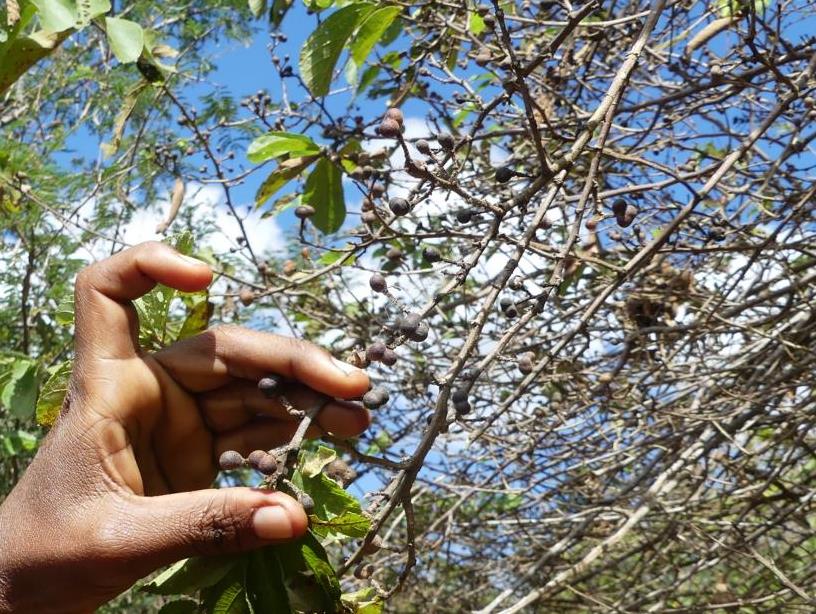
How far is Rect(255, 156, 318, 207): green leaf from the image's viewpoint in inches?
106

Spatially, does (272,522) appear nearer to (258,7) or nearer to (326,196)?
(326,196)

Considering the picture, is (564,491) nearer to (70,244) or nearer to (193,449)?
(193,449)

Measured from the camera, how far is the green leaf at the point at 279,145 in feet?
8.18

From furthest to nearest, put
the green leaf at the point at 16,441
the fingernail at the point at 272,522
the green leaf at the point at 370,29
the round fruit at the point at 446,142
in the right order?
the green leaf at the point at 16,441
the green leaf at the point at 370,29
the round fruit at the point at 446,142
the fingernail at the point at 272,522

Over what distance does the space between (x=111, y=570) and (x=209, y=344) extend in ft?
1.66

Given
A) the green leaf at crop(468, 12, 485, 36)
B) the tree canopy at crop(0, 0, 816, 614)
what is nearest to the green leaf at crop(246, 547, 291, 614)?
the tree canopy at crop(0, 0, 816, 614)

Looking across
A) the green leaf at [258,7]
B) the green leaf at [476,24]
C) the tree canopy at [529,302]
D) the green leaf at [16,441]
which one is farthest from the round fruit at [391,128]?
the green leaf at [16,441]

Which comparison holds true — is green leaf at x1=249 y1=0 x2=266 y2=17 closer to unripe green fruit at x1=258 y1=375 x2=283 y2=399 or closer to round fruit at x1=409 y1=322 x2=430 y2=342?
unripe green fruit at x1=258 y1=375 x2=283 y2=399

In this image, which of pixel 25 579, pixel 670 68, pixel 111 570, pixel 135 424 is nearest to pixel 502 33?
pixel 135 424

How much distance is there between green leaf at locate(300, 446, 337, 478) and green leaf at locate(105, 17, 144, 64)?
1275mm

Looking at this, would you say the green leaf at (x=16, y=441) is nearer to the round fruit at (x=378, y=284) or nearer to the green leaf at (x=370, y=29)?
the green leaf at (x=370, y=29)

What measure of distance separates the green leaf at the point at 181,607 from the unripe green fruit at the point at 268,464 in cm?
39

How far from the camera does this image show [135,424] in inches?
63.0

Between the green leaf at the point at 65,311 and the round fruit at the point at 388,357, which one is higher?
the green leaf at the point at 65,311
